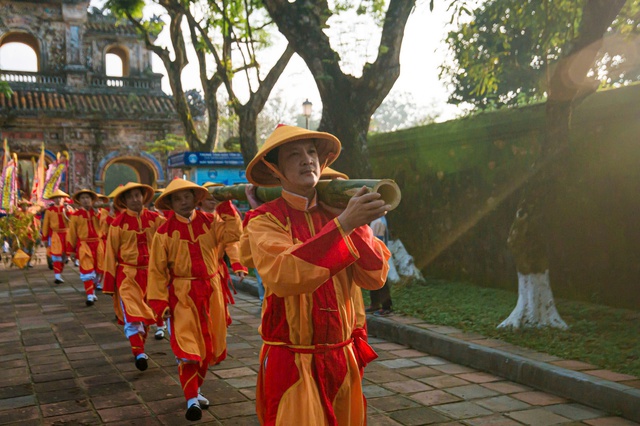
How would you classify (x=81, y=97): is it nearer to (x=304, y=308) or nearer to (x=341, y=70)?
(x=341, y=70)

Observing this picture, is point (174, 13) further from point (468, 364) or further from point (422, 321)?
point (468, 364)

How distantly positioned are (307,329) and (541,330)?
14.8ft

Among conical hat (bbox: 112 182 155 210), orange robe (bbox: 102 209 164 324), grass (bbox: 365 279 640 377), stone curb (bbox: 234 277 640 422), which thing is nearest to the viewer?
stone curb (bbox: 234 277 640 422)

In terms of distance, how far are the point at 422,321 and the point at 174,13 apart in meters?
10.3

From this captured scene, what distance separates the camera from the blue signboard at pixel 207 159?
1435 cm

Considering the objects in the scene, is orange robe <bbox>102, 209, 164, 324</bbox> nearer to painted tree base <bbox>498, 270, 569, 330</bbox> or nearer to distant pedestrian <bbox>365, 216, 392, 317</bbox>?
distant pedestrian <bbox>365, 216, 392, 317</bbox>

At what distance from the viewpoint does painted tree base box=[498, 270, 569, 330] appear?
6.98 m

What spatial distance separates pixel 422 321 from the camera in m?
7.89

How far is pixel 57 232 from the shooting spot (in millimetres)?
14281

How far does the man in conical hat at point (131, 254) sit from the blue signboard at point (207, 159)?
20.9 feet

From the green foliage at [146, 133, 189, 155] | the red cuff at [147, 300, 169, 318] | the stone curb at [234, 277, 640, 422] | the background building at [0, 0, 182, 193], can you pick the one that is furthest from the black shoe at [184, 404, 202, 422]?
the background building at [0, 0, 182, 193]

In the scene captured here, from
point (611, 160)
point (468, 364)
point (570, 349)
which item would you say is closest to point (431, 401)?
point (468, 364)

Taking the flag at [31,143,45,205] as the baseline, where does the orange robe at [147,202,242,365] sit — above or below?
below

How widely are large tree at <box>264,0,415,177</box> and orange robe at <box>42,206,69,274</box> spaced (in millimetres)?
7023
